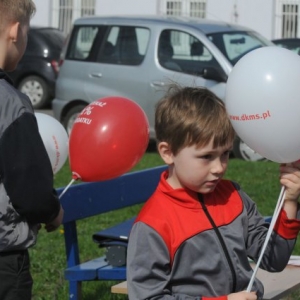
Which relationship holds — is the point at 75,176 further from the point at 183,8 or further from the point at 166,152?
the point at 183,8

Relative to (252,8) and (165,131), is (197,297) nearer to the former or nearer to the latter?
(165,131)

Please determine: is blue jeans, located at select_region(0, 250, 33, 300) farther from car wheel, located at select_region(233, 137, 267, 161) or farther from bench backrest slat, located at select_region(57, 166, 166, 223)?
car wheel, located at select_region(233, 137, 267, 161)

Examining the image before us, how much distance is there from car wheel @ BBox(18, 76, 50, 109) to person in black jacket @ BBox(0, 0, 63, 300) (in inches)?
589

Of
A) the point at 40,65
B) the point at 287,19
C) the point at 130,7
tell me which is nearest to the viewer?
the point at 40,65

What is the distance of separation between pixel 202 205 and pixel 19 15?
0.92m

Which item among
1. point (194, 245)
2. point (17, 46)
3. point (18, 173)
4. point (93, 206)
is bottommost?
point (93, 206)

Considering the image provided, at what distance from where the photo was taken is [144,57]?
40.0 feet

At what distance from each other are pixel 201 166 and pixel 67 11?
23.3 meters

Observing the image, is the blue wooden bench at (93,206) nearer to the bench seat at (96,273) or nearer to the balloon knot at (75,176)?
the bench seat at (96,273)

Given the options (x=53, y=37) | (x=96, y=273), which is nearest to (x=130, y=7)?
(x=53, y=37)

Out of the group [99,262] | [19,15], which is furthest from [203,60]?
[19,15]

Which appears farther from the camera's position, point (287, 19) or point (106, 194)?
point (287, 19)

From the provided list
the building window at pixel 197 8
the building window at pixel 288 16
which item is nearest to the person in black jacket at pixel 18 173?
the building window at pixel 288 16

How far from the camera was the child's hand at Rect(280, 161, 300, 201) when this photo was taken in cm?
323
